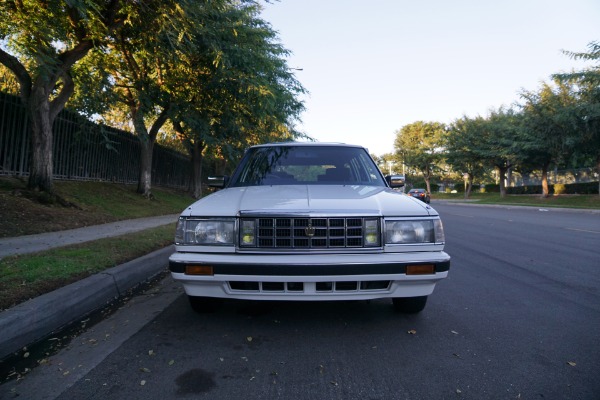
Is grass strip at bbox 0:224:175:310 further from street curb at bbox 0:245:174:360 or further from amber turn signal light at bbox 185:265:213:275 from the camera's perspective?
amber turn signal light at bbox 185:265:213:275

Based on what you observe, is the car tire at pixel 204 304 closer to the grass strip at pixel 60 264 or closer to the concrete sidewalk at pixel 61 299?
the concrete sidewalk at pixel 61 299

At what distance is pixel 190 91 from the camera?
14.6 m

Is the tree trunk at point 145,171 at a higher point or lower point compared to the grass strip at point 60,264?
higher

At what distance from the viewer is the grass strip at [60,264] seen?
358cm

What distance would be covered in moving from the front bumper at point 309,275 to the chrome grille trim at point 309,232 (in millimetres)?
95

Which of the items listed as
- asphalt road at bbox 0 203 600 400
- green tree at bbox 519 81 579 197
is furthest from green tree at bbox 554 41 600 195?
asphalt road at bbox 0 203 600 400

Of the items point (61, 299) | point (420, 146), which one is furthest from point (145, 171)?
point (420, 146)

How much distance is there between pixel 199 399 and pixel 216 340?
33.2 inches

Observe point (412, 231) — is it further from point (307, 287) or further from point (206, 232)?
point (206, 232)

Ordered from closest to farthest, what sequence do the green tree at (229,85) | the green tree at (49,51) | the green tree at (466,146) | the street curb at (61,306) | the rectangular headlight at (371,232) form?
the street curb at (61,306), the rectangular headlight at (371,232), the green tree at (49,51), the green tree at (229,85), the green tree at (466,146)

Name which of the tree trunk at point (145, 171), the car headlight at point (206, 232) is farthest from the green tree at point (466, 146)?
the car headlight at point (206, 232)

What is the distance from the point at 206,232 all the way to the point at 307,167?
1.86 meters

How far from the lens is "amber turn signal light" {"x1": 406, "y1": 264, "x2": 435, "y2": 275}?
9.92ft

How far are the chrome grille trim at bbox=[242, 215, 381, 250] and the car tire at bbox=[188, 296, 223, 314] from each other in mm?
872
